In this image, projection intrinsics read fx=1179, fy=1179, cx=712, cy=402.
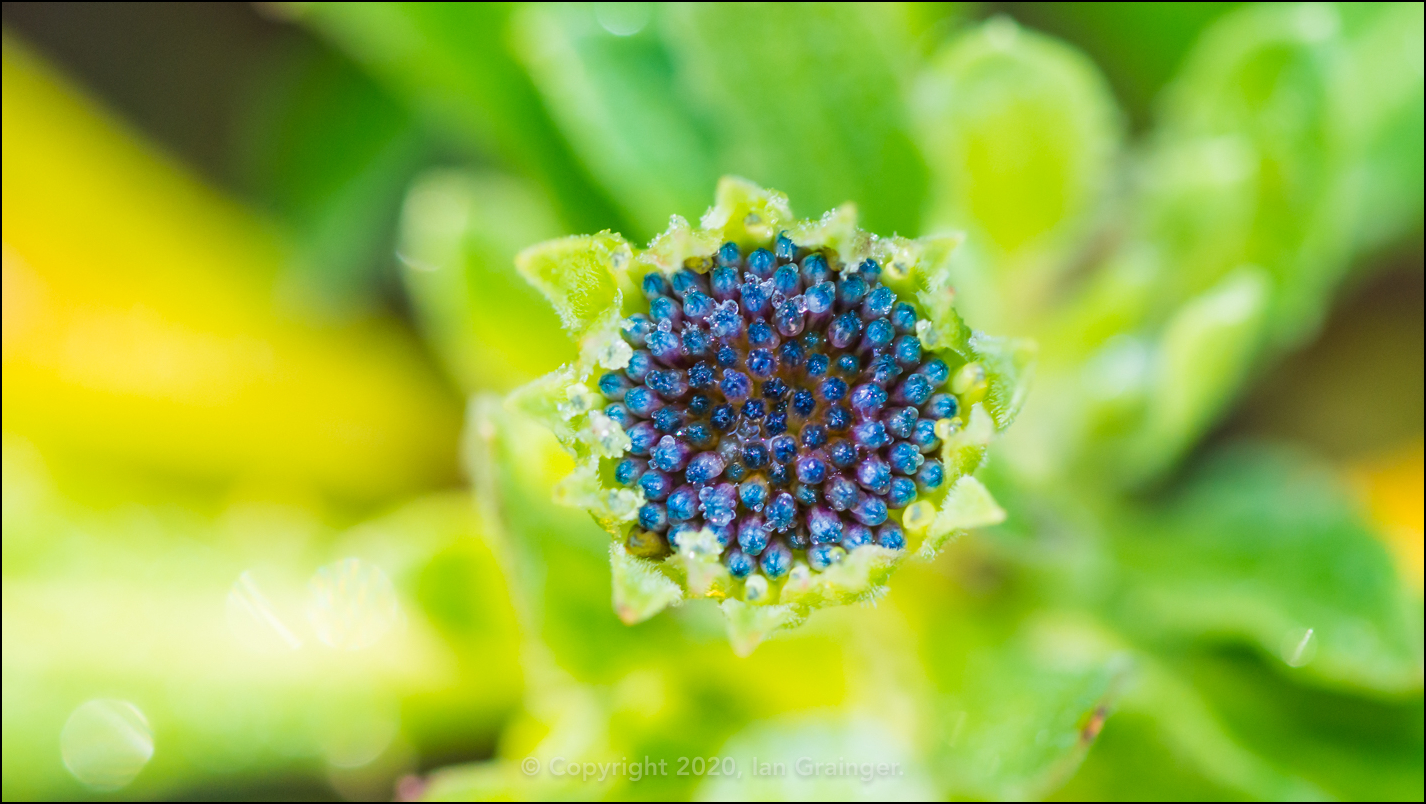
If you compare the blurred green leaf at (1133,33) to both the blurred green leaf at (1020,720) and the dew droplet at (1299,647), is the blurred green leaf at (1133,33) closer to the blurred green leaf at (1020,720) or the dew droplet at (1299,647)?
the dew droplet at (1299,647)

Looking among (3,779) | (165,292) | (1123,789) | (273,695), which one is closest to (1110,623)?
(1123,789)

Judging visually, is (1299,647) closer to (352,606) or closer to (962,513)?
(962,513)

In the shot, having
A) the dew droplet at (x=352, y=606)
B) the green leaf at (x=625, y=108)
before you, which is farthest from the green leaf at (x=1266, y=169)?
the dew droplet at (x=352, y=606)

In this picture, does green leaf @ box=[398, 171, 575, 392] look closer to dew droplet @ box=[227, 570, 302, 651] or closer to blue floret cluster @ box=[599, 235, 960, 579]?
dew droplet @ box=[227, 570, 302, 651]

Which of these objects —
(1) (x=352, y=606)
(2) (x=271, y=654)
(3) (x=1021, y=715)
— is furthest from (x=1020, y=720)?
(2) (x=271, y=654)

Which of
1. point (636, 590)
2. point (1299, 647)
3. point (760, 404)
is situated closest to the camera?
point (636, 590)

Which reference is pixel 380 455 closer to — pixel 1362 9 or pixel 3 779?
pixel 3 779
